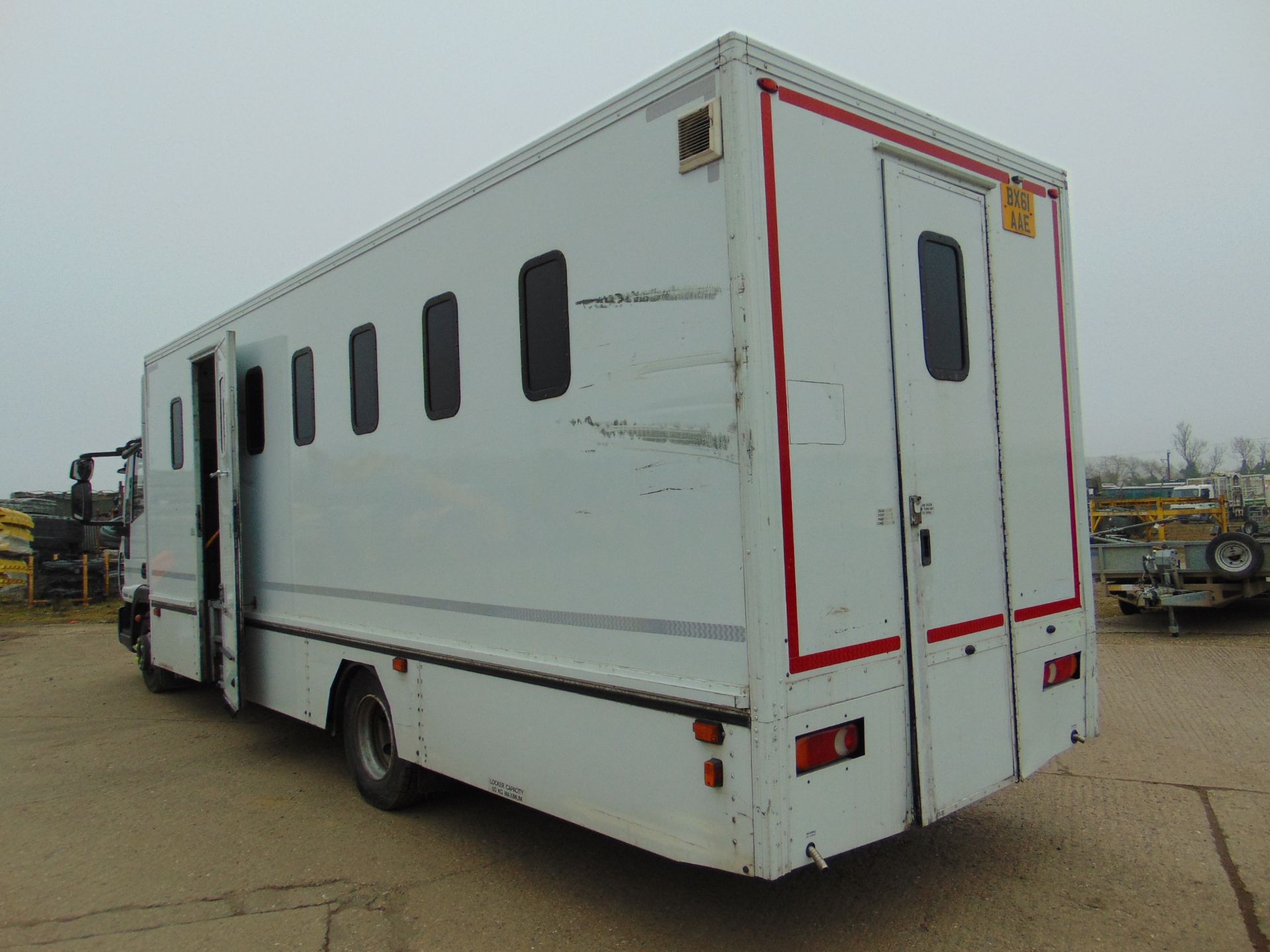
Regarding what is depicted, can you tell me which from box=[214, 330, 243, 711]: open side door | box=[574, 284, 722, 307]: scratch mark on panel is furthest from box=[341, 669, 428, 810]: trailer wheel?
box=[574, 284, 722, 307]: scratch mark on panel

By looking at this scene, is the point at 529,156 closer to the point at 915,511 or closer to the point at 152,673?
the point at 915,511

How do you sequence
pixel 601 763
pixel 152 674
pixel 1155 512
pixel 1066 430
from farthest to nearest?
pixel 1155 512 < pixel 152 674 < pixel 1066 430 < pixel 601 763

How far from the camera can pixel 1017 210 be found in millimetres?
4211

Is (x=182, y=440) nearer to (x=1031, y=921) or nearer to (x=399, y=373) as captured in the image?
(x=399, y=373)

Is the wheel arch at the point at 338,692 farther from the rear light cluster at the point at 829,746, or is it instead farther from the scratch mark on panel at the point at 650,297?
the rear light cluster at the point at 829,746

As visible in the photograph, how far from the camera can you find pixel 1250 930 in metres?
3.48

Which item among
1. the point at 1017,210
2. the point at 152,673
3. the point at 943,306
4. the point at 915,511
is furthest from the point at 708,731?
the point at 152,673

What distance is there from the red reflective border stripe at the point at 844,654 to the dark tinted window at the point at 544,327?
1466 millimetres

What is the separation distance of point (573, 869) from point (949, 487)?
8.09 ft

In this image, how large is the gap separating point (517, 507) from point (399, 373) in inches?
51.7

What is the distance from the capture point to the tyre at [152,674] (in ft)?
28.8

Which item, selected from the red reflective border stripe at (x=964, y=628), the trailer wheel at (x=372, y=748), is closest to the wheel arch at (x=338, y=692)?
the trailer wheel at (x=372, y=748)

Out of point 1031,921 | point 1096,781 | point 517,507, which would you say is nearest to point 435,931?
point 517,507

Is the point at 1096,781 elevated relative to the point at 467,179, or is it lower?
lower
